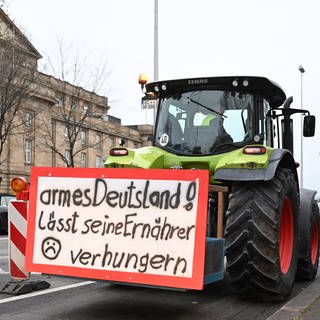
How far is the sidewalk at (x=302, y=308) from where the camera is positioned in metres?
5.19

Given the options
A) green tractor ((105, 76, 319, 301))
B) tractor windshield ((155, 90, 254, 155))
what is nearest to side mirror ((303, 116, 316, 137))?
green tractor ((105, 76, 319, 301))

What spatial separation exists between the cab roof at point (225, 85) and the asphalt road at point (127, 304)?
8.42ft

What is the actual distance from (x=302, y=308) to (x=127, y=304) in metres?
1.89

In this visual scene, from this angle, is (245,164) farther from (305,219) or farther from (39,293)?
(39,293)

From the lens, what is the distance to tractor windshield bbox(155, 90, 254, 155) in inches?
267

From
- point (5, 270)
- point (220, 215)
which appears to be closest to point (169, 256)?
point (220, 215)

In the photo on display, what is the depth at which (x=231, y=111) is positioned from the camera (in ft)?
22.4

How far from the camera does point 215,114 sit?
686 centimetres

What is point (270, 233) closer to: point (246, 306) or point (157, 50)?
point (246, 306)

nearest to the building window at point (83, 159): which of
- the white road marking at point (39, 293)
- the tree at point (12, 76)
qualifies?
the tree at point (12, 76)

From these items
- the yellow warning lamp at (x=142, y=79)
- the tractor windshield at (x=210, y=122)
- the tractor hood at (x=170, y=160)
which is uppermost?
the yellow warning lamp at (x=142, y=79)

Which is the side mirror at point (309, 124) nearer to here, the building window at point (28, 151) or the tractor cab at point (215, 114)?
the tractor cab at point (215, 114)

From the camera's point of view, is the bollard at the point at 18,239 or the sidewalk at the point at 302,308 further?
the bollard at the point at 18,239

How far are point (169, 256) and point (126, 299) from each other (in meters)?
1.72
